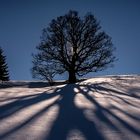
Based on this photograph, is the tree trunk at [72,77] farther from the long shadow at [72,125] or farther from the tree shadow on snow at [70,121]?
A: the long shadow at [72,125]

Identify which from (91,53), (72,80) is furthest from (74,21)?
(72,80)

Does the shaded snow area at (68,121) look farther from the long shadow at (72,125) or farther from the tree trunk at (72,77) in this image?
the tree trunk at (72,77)

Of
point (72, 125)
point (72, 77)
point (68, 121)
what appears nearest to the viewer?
point (72, 125)

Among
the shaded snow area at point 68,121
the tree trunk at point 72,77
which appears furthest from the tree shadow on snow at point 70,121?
the tree trunk at point 72,77

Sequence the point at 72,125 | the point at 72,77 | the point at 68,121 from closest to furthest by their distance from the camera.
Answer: the point at 72,125 → the point at 68,121 → the point at 72,77

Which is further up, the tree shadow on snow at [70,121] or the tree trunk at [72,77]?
the tree trunk at [72,77]

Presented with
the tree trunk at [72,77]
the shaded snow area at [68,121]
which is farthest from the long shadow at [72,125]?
the tree trunk at [72,77]

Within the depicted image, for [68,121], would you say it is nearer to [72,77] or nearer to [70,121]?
[70,121]

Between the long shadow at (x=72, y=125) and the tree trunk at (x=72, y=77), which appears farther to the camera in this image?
the tree trunk at (x=72, y=77)

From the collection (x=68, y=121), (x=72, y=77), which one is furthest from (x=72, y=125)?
(x=72, y=77)

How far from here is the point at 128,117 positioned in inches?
224

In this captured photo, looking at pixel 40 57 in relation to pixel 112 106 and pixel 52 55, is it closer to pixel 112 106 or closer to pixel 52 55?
pixel 52 55

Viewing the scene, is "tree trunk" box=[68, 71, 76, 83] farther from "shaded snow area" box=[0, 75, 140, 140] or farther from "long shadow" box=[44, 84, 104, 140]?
"long shadow" box=[44, 84, 104, 140]

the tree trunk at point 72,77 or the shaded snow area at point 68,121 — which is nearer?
the shaded snow area at point 68,121
